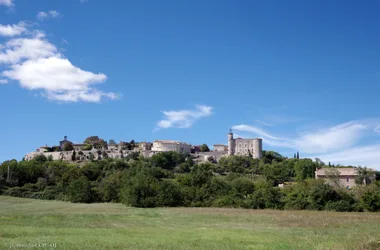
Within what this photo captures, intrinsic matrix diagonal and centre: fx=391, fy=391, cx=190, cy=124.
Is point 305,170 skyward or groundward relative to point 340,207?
skyward

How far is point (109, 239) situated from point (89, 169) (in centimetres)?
10203

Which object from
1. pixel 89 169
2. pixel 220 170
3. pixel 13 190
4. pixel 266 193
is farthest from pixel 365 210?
pixel 220 170

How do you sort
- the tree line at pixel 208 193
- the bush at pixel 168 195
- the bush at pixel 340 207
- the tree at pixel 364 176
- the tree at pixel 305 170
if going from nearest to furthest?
1. the bush at pixel 340 207
2. the tree line at pixel 208 193
3. the bush at pixel 168 195
4. the tree at pixel 364 176
5. the tree at pixel 305 170

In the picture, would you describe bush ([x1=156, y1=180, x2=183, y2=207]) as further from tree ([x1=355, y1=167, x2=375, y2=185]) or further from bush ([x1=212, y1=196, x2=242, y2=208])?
tree ([x1=355, y1=167, x2=375, y2=185])

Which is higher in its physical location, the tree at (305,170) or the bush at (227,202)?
the tree at (305,170)

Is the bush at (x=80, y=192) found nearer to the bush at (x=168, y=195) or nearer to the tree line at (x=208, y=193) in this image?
the tree line at (x=208, y=193)

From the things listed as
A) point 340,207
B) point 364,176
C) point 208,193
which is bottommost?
point 340,207

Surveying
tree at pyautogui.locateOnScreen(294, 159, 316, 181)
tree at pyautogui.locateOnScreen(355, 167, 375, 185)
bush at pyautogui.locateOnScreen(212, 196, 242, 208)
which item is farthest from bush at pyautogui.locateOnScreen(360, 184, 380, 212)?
tree at pyautogui.locateOnScreen(294, 159, 316, 181)

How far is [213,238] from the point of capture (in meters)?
23.2

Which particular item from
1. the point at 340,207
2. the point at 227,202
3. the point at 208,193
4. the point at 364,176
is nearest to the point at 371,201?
the point at 340,207

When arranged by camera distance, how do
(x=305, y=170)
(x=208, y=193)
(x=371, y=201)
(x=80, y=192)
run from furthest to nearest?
(x=305, y=170) < (x=80, y=192) < (x=208, y=193) < (x=371, y=201)

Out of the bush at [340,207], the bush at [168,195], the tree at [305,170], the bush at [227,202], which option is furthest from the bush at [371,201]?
the tree at [305,170]

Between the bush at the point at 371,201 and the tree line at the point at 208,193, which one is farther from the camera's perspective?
the tree line at the point at 208,193

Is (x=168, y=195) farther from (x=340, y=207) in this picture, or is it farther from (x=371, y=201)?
(x=371, y=201)
